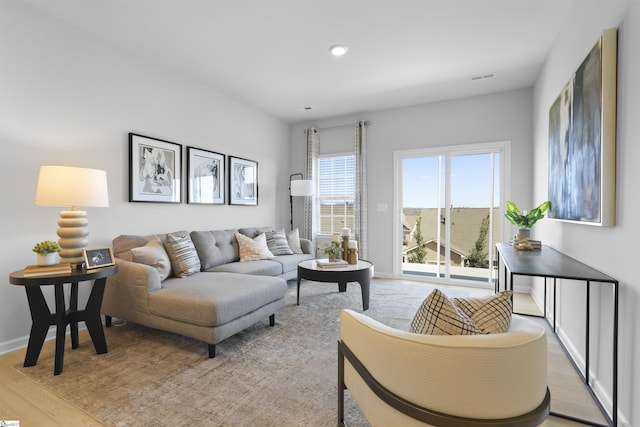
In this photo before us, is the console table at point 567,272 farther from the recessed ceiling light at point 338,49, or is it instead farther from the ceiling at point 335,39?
the recessed ceiling light at point 338,49

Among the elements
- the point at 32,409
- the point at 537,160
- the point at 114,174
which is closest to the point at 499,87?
the point at 537,160

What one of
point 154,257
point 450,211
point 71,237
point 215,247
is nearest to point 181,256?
point 154,257

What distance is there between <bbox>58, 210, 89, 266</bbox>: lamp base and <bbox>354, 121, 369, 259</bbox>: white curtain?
12.0 feet

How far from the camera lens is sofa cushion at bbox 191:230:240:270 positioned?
342 centimetres

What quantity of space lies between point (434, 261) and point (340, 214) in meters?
1.74

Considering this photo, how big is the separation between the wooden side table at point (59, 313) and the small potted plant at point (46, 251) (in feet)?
0.43

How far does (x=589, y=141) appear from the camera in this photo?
1.84 m

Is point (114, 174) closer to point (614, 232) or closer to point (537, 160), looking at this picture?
point (614, 232)

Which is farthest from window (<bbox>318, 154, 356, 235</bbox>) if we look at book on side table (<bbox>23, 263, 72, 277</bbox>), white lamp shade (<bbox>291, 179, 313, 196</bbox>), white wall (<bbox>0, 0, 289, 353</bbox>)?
book on side table (<bbox>23, 263, 72, 277</bbox>)

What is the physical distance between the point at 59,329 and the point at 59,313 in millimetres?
120

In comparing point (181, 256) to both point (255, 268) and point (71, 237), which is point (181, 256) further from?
point (71, 237)

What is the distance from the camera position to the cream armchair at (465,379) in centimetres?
84

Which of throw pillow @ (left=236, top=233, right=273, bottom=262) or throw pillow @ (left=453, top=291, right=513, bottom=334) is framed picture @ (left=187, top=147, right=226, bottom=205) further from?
throw pillow @ (left=453, top=291, right=513, bottom=334)

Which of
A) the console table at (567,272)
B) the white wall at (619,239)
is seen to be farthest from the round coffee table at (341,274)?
the white wall at (619,239)
